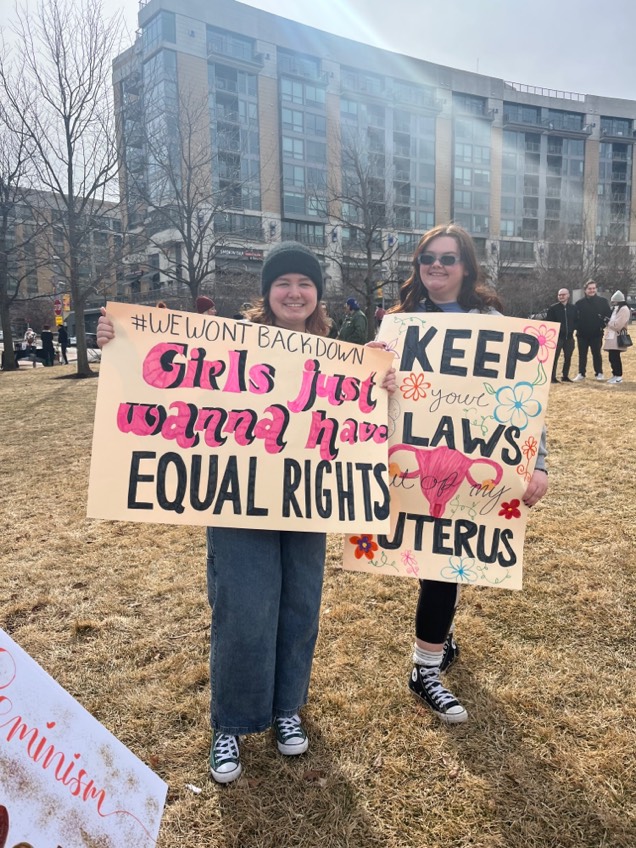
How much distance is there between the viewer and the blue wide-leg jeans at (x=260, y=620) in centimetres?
196

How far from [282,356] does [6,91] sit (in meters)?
18.5

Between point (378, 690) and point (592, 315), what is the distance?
10.4m

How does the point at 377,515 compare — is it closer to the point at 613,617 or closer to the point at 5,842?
the point at 5,842

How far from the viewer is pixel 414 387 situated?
7.48ft

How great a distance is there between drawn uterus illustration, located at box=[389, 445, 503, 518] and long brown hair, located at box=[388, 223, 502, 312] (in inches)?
26.2

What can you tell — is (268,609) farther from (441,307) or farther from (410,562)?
(441,307)

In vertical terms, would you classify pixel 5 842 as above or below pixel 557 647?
above

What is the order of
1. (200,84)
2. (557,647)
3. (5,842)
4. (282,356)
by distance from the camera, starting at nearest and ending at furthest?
(5,842), (282,356), (557,647), (200,84)

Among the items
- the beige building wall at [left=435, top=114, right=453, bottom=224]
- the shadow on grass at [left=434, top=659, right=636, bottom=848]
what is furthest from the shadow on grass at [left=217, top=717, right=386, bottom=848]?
the beige building wall at [left=435, top=114, right=453, bottom=224]

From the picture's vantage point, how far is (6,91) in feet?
51.0

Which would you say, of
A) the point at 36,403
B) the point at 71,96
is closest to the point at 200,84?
the point at 71,96

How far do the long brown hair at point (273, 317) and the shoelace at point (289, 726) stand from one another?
1.58 meters

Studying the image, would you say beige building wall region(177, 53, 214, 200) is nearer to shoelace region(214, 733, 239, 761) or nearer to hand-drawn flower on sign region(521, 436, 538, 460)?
hand-drawn flower on sign region(521, 436, 538, 460)

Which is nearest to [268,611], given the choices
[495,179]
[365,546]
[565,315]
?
[365,546]
